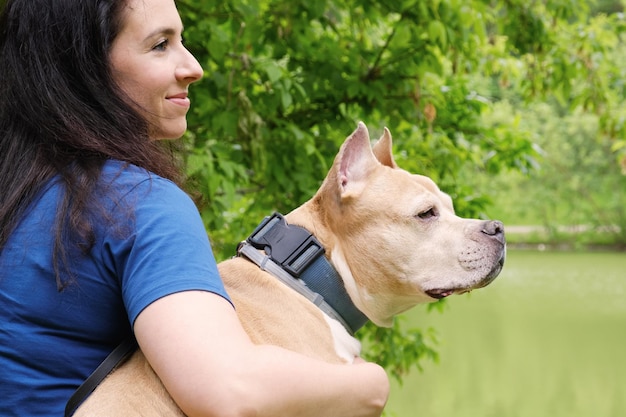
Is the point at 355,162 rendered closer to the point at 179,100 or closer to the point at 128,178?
the point at 179,100

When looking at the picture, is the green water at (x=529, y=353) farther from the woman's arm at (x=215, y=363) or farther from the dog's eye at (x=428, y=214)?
the woman's arm at (x=215, y=363)

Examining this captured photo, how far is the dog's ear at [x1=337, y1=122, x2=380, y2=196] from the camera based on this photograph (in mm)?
2025

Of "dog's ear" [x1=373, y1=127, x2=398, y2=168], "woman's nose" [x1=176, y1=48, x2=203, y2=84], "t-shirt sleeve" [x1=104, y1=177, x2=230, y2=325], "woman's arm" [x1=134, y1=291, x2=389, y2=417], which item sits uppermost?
"woman's nose" [x1=176, y1=48, x2=203, y2=84]

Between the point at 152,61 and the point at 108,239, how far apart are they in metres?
0.38

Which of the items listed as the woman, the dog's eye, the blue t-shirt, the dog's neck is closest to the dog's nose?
the dog's eye

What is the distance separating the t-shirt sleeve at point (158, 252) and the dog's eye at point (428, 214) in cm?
99

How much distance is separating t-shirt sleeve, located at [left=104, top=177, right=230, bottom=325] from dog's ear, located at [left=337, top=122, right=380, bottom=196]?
87cm

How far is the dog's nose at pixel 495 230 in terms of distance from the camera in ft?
6.84

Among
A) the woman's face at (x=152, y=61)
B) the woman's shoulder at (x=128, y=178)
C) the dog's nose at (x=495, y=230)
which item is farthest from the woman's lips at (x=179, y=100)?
the dog's nose at (x=495, y=230)

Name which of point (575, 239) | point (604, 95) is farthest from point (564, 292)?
point (604, 95)

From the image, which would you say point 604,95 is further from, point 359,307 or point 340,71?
point 359,307

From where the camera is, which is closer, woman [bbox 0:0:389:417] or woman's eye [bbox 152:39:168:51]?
woman [bbox 0:0:389:417]

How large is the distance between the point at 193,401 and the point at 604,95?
4.45 metres

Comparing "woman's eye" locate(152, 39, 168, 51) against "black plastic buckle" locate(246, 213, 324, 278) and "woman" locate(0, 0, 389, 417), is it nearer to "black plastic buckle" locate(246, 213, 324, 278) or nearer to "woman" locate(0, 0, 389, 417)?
"woman" locate(0, 0, 389, 417)
